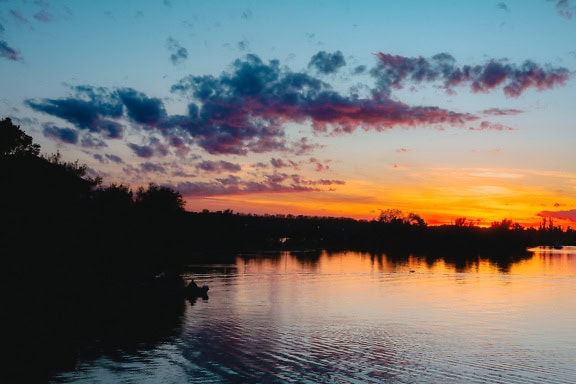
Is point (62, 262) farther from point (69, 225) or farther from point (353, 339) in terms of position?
point (353, 339)

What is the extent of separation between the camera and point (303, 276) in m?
124

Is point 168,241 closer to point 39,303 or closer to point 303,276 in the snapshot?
point 39,303

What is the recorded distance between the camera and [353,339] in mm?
51344

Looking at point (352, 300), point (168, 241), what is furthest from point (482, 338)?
point (168, 241)

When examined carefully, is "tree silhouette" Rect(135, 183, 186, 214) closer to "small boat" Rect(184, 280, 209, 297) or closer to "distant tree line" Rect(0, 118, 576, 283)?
"distant tree line" Rect(0, 118, 576, 283)

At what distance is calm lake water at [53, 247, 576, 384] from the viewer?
1487 inches

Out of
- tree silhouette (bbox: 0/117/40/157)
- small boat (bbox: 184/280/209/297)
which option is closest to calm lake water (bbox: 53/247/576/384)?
small boat (bbox: 184/280/209/297)

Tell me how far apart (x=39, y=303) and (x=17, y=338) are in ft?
47.3

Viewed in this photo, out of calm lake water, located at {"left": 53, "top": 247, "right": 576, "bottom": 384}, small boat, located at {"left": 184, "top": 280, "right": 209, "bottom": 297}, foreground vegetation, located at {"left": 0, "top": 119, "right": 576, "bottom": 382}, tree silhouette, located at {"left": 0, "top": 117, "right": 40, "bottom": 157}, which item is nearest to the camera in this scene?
calm lake water, located at {"left": 53, "top": 247, "right": 576, "bottom": 384}

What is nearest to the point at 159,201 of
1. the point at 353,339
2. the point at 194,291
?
the point at 194,291

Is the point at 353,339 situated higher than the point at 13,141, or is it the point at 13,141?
the point at 13,141

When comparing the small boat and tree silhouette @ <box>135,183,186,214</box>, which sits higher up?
tree silhouette @ <box>135,183,186,214</box>

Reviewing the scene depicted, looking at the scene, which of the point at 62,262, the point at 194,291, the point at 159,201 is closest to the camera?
the point at 62,262

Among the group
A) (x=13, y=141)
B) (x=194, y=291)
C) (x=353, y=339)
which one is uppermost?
(x=13, y=141)
